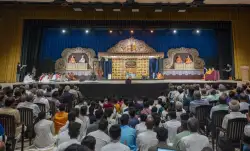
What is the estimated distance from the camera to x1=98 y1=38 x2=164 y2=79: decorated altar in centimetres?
1562

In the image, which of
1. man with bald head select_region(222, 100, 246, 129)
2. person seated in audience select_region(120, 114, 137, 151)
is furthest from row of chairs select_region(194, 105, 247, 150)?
person seated in audience select_region(120, 114, 137, 151)

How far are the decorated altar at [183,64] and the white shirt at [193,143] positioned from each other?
12824 millimetres

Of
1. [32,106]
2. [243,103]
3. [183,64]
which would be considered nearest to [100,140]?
[32,106]

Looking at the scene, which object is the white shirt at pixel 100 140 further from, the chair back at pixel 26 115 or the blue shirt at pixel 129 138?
the chair back at pixel 26 115

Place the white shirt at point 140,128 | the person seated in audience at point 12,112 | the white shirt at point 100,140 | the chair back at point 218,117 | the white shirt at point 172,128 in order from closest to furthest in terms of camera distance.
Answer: the white shirt at point 100,140
the white shirt at point 140,128
the white shirt at point 172,128
the person seated in audience at point 12,112
the chair back at point 218,117

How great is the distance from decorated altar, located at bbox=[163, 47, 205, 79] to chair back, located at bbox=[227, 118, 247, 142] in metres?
11.7

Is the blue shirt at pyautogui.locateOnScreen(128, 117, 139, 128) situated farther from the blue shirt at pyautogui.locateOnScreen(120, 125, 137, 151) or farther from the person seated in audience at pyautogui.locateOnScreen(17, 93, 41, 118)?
the person seated in audience at pyautogui.locateOnScreen(17, 93, 41, 118)

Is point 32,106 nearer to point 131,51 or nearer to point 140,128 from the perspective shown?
point 140,128

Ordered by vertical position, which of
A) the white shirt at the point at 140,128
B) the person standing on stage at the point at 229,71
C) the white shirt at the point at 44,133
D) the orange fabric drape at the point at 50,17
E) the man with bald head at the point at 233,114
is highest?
the orange fabric drape at the point at 50,17

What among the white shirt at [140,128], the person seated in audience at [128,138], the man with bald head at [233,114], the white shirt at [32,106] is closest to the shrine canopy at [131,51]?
the white shirt at [32,106]

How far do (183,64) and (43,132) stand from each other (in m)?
12.9

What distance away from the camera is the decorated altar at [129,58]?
Result: 51.2 ft

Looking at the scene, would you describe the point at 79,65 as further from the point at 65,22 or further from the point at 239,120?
the point at 239,120

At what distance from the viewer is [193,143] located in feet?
9.21
